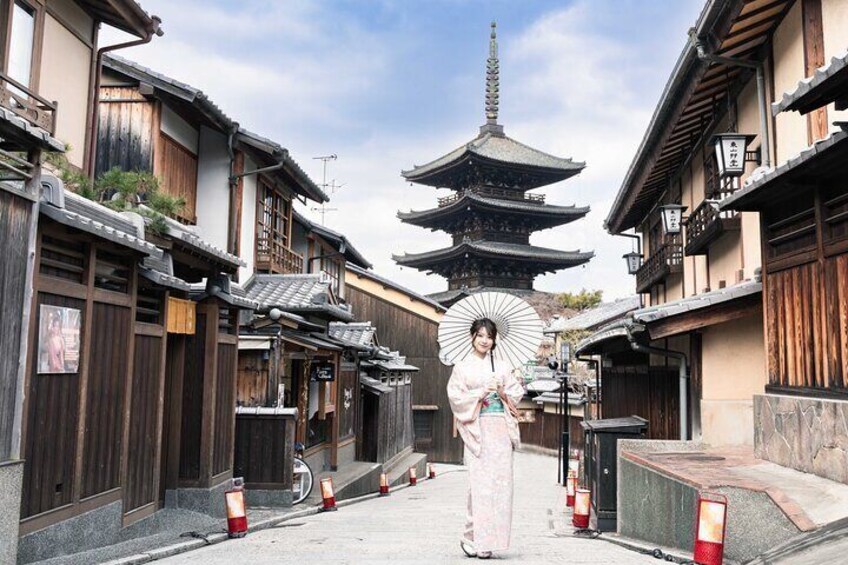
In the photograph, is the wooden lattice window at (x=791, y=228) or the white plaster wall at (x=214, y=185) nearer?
the wooden lattice window at (x=791, y=228)

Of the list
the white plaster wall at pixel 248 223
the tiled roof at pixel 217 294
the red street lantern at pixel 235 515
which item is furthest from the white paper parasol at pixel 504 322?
the white plaster wall at pixel 248 223

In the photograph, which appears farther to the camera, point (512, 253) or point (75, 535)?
point (512, 253)

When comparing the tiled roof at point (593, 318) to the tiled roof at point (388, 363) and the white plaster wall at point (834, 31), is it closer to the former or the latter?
the tiled roof at point (388, 363)

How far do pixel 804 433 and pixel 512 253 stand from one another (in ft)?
120

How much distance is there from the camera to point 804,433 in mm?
7312

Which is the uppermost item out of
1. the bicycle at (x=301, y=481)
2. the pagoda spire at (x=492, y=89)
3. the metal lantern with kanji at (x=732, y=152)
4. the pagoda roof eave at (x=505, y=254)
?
the pagoda spire at (x=492, y=89)

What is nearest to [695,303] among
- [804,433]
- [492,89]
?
[804,433]

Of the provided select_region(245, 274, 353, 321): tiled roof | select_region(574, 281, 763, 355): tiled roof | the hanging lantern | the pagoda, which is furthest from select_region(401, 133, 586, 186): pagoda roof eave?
select_region(574, 281, 763, 355): tiled roof

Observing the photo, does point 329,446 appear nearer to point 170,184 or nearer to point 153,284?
point 170,184

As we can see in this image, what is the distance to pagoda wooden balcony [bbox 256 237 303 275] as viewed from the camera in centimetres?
1917

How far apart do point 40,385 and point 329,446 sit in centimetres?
1339

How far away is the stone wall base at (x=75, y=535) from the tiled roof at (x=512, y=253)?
1407 inches

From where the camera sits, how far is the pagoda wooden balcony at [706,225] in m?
11.9

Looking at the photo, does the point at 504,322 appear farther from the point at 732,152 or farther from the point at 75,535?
the point at 732,152
